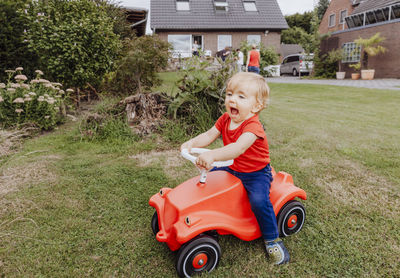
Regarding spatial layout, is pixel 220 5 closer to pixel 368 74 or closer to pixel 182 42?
pixel 182 42

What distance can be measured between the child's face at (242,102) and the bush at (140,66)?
13.3ft

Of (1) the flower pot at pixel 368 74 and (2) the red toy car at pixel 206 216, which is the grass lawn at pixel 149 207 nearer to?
(2) the red toy car at pixel 206 216

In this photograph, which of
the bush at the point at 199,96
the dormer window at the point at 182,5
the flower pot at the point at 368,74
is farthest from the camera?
the dormer window at the point at 182,5

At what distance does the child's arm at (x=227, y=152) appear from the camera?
1709 millimetres

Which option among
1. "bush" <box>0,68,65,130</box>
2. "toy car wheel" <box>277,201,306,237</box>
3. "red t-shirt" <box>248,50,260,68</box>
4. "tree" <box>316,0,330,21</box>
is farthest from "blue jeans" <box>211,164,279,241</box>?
"tree" <box>316,0,330,21</box>

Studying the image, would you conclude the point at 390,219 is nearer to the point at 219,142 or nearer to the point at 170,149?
the point at 219,142

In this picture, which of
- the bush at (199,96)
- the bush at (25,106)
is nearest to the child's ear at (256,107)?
the bush at (199,96)

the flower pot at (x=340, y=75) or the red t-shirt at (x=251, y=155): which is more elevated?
the flower pot at (x=340, y=75)

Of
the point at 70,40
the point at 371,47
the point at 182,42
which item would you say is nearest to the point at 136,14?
the point at 70,40

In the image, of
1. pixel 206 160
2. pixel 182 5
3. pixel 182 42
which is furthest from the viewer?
pixel 182 5

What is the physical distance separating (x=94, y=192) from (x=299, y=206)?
197 cm

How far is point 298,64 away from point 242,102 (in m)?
20.4

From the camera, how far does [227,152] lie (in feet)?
5.84

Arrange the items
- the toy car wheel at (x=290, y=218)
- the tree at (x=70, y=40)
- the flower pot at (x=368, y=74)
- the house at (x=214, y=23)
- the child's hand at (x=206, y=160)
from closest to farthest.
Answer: the child's hand at (x=206, y=160) → the toy car wheel at (x=290, y=218) → the tree at (x=70, y=40) → the flower pot at (x=368, y=74) → the house at (x=214, y=23)
